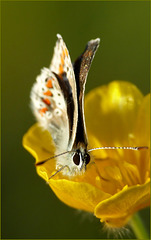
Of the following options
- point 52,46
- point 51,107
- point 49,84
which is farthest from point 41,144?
point 52,46

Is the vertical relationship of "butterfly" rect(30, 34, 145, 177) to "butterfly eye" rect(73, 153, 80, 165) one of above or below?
above

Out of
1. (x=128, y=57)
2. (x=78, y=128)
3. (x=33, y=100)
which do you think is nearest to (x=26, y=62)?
(x=128, y=57)

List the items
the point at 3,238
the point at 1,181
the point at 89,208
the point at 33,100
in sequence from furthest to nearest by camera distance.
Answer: the point at 1,181 → the point at 3,238 → the point at 33,100 → the point at 89,208

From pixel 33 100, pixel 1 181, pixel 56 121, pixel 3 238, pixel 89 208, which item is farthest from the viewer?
pixel 1 181

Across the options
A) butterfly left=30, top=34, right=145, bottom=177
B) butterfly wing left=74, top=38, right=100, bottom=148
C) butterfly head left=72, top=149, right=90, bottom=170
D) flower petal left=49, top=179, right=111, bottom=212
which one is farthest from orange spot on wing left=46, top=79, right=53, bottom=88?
flower petal left=49, top=179, right=111, bottom=212

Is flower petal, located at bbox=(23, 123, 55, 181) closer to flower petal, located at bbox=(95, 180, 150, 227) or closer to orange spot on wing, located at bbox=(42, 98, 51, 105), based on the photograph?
orange spot on wing, located at bbox=(42, 98, 51, 105)

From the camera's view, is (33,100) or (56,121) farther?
(33,100)

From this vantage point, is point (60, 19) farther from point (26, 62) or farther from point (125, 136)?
point (125, 136)

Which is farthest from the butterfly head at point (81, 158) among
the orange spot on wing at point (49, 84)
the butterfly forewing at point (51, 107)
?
the orange spot on wing at point (49, 84)
